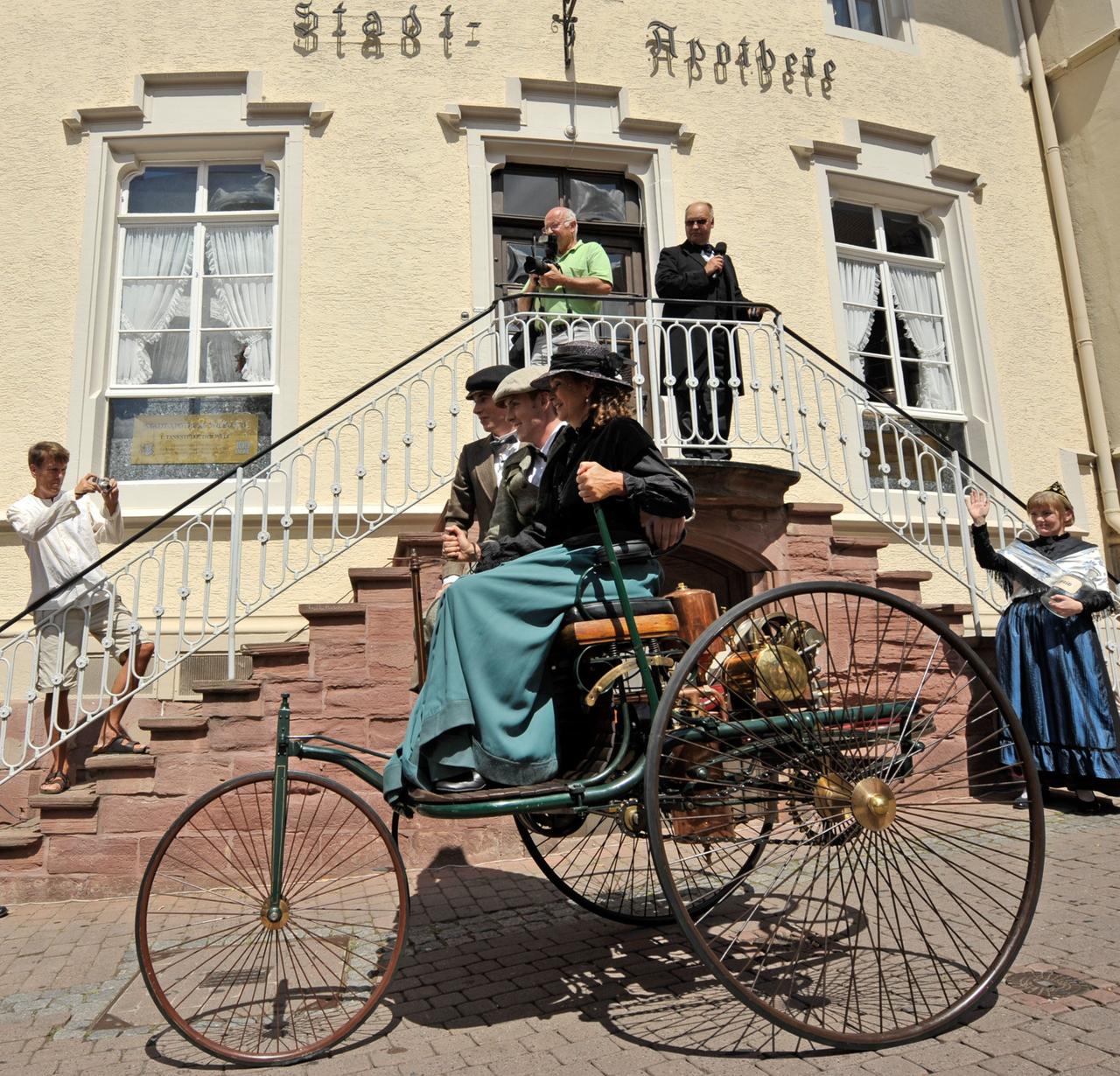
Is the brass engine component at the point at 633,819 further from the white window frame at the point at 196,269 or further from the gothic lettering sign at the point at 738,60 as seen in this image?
the gothic lettering sign at the point at 738,60

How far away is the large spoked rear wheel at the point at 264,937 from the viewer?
9.21 ft

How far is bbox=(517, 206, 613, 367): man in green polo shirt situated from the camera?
258 inches

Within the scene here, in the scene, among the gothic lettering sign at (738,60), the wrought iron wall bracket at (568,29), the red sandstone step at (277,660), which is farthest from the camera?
the gothic lettering sign at (738,60)

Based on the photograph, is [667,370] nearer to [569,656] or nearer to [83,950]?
[569,656]

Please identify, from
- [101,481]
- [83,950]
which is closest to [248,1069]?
[83,950]

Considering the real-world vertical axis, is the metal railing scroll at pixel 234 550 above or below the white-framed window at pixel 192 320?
below

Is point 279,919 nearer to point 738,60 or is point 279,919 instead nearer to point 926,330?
point 926,330

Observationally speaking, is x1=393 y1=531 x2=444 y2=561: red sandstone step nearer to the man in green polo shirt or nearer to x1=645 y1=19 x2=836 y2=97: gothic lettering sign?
the man in green polo shirt

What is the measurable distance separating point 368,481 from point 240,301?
2137mm

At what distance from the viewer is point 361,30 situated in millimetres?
8352

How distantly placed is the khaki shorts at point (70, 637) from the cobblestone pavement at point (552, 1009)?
1.45m

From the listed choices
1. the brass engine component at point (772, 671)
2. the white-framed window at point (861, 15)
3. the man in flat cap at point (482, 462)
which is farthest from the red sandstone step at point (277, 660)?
the white-framed window at point (861, 15)

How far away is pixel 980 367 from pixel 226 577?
722cm

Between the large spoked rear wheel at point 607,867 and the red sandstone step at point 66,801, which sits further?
the red sandstone step at point 66,801
